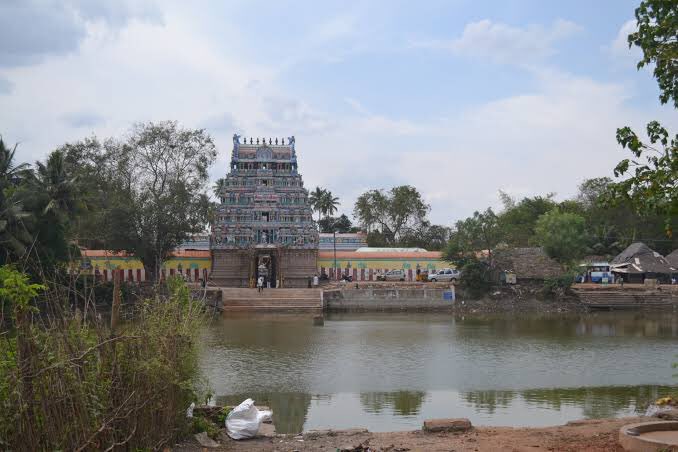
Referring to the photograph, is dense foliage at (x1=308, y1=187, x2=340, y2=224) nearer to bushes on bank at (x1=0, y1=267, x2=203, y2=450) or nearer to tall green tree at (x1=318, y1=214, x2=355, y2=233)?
tall green tree at (x1=318, y1=214, x2=355, y2=233)

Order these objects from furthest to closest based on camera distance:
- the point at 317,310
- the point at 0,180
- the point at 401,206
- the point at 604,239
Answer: the point at 401,206, the point at 604,239, the point at 317,310, the point at 0,180

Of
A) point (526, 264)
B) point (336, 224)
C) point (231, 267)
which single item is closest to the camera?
point (526, 264)

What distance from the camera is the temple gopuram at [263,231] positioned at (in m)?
46.9

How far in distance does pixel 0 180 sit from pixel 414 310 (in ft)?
78.5

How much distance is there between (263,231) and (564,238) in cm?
2159

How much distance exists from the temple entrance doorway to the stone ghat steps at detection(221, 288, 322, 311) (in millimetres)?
4594

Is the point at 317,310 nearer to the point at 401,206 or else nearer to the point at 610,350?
the point at 610,350

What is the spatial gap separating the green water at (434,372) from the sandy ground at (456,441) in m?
1.98

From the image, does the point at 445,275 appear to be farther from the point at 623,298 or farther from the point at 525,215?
the point at 525,215

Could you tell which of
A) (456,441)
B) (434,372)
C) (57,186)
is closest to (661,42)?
(456,441)

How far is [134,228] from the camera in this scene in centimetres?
4088

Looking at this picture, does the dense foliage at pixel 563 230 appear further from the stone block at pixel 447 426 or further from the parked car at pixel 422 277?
the stone block at pixel 447 426

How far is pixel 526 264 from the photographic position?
1794 inches

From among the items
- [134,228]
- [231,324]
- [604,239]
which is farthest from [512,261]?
[134,228]
